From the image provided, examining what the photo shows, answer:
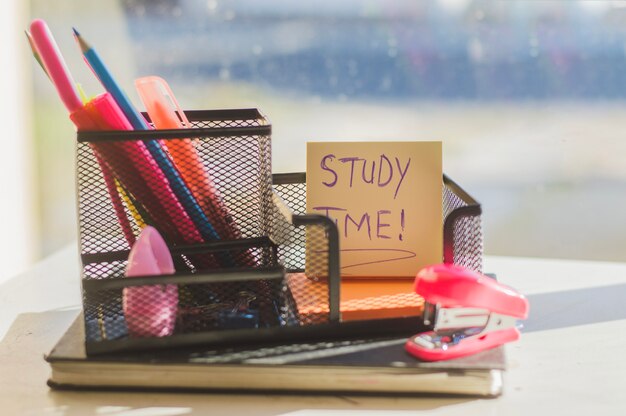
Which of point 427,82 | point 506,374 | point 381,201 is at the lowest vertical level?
point 506,374

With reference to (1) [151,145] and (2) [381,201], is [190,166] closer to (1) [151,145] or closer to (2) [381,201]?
(1) [151,145]

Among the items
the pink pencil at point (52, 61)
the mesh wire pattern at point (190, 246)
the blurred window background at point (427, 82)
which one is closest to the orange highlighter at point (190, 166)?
the mesh wire pattern at point (190, 246)

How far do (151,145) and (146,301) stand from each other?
0.13 meters

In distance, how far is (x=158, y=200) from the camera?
0.68m

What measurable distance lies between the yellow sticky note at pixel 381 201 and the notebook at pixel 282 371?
17 cm

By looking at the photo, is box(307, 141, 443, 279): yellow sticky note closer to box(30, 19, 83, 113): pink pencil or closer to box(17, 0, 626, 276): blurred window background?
box(30, 19, 83, 113): pink pencil

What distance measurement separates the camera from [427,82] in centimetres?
175

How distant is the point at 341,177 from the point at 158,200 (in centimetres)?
19

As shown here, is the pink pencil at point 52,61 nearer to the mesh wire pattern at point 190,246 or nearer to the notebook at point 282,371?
the mesh wire pattern at point 190,246

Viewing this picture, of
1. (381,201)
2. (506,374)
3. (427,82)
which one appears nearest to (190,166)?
(381,201)

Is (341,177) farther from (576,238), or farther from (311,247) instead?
(576,238)

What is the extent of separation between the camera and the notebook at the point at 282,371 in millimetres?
601

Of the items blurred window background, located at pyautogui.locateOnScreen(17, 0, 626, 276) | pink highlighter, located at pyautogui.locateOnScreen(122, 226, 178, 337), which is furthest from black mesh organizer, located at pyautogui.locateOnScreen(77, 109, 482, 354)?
blurred window background, located at pyautogui.locateOnScreen(17, 0, 626, 276)

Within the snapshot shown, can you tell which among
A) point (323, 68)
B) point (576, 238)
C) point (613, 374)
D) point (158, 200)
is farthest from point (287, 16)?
point (613, 374)
